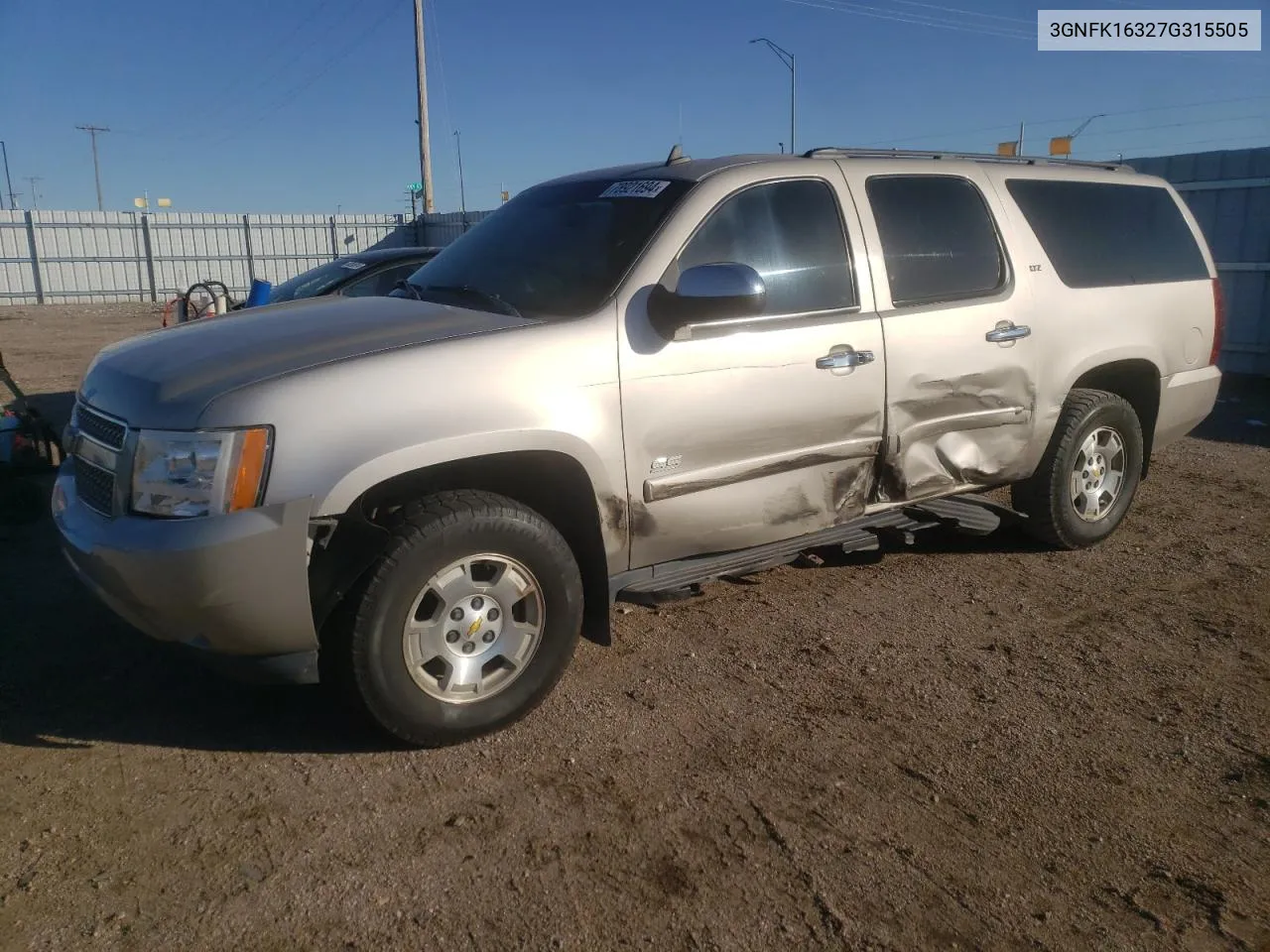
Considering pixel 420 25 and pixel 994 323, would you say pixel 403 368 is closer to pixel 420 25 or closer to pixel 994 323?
pixel 994 323

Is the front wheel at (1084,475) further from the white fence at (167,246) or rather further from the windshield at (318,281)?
the white fence at (167,246)

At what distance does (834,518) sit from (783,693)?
31.2 inches

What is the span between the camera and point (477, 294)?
3922mm

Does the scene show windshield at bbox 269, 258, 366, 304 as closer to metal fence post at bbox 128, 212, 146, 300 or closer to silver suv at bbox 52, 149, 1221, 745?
silver suv at bbox 52, 149, 1221, 745

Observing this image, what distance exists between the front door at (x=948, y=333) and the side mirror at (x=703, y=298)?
0.89m

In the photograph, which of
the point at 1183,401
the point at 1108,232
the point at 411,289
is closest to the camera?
the point at 411,289

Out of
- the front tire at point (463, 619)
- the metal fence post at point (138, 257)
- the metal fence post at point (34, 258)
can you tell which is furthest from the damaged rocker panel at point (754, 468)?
the metal fence post at point (138, 257)

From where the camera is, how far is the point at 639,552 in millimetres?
3670

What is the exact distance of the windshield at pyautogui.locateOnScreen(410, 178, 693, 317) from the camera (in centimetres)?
372

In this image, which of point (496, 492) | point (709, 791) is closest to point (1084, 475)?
point (709, 791)

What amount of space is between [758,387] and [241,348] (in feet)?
5.97

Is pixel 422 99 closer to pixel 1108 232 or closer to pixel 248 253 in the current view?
pixel 248 253

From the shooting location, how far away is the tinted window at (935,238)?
430 centimetres

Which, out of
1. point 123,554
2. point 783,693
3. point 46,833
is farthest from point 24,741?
point 783,693
